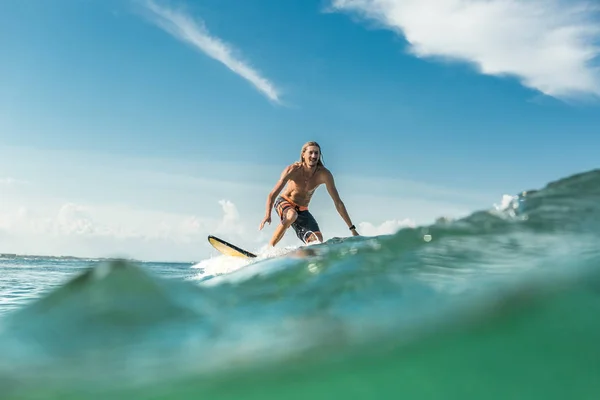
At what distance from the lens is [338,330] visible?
3941 millimetres

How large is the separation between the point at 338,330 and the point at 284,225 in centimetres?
689

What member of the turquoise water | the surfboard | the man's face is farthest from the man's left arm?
the turquoise water

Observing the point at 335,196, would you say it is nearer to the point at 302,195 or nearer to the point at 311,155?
the point at 302,195

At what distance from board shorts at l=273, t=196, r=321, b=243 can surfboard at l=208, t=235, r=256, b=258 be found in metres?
1.11

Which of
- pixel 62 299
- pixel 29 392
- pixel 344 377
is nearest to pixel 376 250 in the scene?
pixel 344 377

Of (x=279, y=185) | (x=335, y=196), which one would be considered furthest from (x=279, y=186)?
(x=335, y=196)

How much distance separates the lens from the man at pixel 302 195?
34.2 ft

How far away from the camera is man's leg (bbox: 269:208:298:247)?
10.8 metres

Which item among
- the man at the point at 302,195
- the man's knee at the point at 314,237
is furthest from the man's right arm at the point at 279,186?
the man's knee at the point at 314,237

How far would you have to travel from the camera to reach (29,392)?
372 cm

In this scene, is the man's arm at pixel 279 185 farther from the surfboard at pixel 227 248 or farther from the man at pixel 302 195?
the surfboard at pixel 227 248

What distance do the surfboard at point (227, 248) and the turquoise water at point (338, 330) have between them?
607 cm

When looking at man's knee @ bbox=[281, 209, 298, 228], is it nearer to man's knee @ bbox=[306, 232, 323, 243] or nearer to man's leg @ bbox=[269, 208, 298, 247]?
man's leg @ bbox=[269, 208, 298, 247]

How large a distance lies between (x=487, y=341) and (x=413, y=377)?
71 cm
